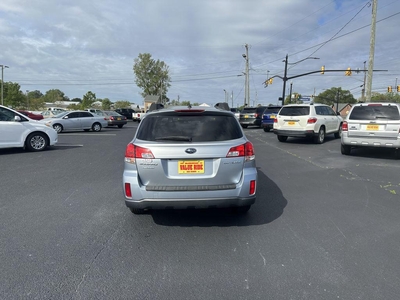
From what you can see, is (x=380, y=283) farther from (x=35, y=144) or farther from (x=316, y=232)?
(x=35, y=144)

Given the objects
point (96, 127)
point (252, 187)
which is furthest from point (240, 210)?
point (96, 127)

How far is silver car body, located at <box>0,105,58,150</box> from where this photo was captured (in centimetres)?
1022

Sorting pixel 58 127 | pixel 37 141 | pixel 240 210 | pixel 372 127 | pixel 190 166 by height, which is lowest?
pixel 240 210

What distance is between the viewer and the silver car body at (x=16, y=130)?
10.2m

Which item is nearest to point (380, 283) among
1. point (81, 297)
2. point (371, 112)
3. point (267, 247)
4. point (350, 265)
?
point (350, 265)

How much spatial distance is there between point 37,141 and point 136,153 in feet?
28.4

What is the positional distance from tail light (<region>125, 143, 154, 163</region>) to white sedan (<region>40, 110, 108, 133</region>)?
17.3m

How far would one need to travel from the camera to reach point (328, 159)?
381 inches

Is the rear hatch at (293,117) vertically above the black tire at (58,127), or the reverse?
the rear hatch at (293,117)

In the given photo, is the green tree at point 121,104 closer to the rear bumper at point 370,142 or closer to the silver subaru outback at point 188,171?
the rear bumper at point 370,142

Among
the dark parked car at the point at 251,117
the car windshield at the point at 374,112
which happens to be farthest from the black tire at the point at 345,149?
the dark parked car at the point at 251,117

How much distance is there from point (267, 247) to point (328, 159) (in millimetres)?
6875

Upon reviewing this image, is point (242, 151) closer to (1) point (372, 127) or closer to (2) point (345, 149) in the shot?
(1) point (372, 127)

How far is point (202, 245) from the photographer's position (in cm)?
371
